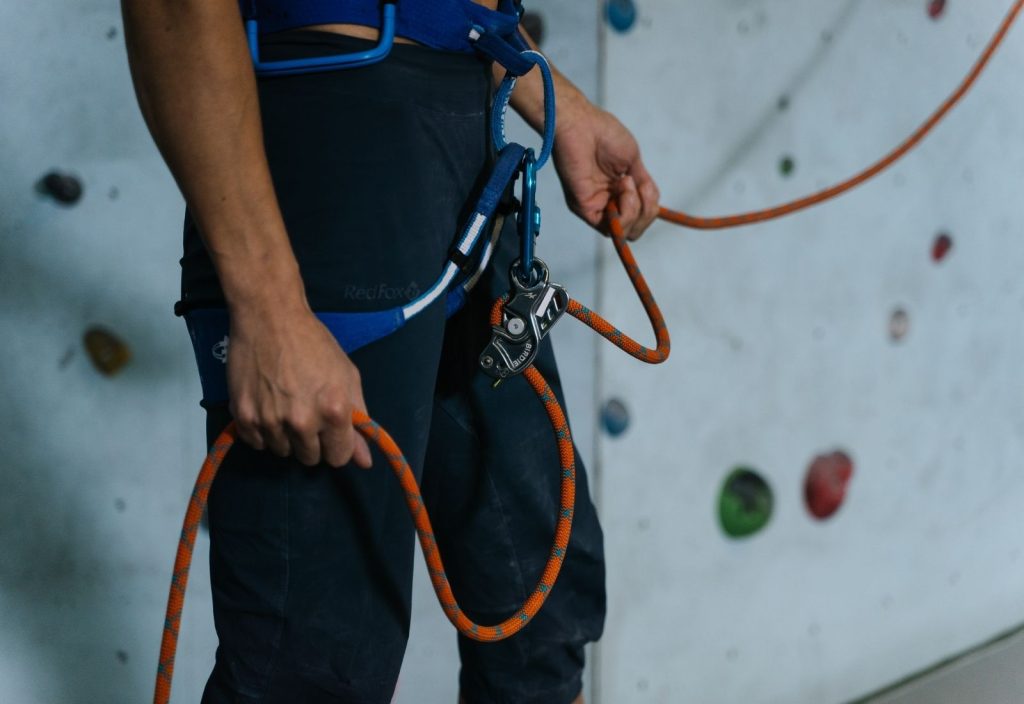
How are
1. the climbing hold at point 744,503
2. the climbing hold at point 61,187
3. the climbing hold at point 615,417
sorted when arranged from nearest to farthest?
the climbing hold at point 61,187, the climbing hold at point 615,417, the climbing hold at point 744,503

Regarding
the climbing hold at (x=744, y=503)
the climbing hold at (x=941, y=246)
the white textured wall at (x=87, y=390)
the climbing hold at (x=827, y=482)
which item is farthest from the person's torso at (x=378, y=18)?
the climbing hold at (x=941, y=246)

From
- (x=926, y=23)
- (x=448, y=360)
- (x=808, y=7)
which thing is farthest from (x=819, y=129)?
(x=448, y=360)

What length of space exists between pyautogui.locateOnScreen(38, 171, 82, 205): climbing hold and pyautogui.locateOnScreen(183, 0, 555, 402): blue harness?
0.44 metres

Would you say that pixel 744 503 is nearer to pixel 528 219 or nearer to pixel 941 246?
pixel 941 246

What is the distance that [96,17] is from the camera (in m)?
1.05

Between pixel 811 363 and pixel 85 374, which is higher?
pixel 85 374

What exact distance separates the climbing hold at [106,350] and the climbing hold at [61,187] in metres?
0.13

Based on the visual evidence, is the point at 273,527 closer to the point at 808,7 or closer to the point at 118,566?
the point at 118,566

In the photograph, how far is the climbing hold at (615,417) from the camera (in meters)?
1.43

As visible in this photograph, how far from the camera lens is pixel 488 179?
77 centimetres

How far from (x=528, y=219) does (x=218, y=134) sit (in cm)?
23

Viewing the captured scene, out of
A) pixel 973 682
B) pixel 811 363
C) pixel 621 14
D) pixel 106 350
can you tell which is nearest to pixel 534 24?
pixel 621 14

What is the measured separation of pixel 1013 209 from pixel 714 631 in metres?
0.96

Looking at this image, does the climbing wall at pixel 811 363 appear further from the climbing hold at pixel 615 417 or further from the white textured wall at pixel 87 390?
the white textured wall at pixel 87 390
